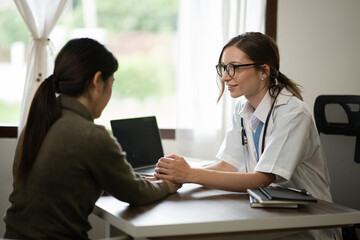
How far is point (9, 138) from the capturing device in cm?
301

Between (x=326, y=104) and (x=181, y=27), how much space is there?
42.6 inches

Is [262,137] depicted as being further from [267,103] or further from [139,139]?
[139,139]

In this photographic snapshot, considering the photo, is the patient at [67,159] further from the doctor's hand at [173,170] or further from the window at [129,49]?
the window at [129,49]

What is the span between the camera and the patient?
1.35 meters

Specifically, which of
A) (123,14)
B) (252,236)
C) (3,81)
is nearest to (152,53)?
(123,14)

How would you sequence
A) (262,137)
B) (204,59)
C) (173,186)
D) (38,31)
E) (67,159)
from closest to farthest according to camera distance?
(67,159), (173,186), (262,137), (38,31), (204,59)

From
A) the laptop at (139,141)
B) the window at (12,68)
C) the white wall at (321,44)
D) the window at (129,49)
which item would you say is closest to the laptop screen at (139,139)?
the laptop at (139,141)

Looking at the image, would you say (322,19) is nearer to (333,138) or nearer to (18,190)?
(333,138)

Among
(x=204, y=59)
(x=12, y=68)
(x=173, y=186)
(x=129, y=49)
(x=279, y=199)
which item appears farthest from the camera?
(x=129, y=49)

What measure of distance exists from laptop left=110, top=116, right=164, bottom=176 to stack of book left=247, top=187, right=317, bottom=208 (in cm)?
65

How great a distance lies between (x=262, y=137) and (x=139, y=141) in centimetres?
67

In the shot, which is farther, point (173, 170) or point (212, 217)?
point (173, 170)

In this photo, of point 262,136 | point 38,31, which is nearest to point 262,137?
point 262,136

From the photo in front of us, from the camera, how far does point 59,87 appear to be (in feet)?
4.76
